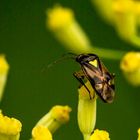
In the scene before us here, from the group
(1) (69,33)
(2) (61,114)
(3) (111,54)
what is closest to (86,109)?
(2) (61,114)

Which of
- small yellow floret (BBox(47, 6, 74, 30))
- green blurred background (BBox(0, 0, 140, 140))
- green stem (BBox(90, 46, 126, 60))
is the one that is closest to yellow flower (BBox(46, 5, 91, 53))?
small yellow floret (BBox(47, 6, 74, 30))

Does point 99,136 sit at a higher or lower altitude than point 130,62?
lower

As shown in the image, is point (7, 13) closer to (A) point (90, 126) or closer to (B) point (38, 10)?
(B) point (38, 10)

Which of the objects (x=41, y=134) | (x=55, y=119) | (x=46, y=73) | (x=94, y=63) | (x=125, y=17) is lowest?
(x=41, y=134)

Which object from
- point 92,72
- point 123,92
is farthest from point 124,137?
point 92,72

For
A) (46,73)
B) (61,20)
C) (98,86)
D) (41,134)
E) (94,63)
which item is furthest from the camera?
(46,73)

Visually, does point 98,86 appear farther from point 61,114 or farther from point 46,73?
point 46,73

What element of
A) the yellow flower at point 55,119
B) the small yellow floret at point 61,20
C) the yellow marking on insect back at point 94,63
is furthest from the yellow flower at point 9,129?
the small yellow floret at point 61,20

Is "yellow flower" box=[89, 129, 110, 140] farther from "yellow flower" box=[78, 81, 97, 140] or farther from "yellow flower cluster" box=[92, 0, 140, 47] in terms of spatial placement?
"yellow flower cluster" box=[92, 0, 140, 47]
